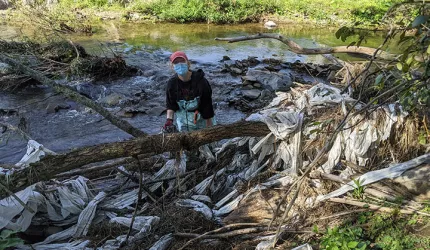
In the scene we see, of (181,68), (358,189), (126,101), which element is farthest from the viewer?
(126,101)

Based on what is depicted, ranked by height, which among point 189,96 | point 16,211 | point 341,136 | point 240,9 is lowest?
point 16,211

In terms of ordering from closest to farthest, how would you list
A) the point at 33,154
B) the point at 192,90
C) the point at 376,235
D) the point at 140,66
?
1. the point at 376,235
2. the point at 33,154
3. the point at 192,90
4. the point at 140,66

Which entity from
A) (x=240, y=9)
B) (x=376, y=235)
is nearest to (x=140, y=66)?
(x=240, y=9)

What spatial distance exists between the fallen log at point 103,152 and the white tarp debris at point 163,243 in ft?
2.50

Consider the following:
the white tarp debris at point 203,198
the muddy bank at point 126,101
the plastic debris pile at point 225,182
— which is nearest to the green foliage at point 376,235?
the plastic debris pile at point 225,182

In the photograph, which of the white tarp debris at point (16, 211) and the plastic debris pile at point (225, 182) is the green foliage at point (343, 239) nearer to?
the plastic debris pile at point (225, 182)

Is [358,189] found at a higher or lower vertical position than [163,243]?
higher

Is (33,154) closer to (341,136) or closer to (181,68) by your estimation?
(181,68)

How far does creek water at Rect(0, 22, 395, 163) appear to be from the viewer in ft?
23.4

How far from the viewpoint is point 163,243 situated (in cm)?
325

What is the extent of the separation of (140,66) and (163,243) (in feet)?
28.4

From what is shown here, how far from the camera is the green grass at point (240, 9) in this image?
55.9 ft

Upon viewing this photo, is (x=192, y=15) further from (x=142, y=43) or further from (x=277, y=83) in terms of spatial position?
(x=277, y=83)

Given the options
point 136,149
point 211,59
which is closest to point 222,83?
point 211,59
